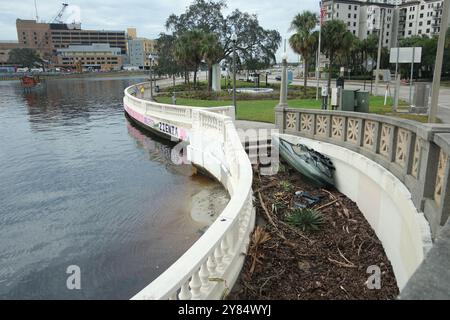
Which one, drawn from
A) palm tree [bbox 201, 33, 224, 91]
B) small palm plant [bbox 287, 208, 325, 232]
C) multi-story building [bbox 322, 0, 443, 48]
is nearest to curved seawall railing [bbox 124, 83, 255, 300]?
small palm plant [bbox 287, 208, 325, 232]

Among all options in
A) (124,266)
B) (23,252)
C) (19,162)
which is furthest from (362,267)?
(19,162)

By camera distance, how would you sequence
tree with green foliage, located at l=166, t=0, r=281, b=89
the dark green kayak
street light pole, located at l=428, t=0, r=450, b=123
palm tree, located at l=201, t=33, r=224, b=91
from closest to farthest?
street light pole, located at l=428, t=0, r=450, b=123, the dark green kayak, palm tree, located at l=201, t=33, r=224, b=91, tree with green foliage, located at l=166, t=0, r=281, b=89

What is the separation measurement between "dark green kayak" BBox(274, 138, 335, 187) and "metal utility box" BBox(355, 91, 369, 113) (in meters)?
2.77

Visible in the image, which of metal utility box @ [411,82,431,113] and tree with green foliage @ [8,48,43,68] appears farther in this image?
tree with green foliage @ [8,48,43,68]

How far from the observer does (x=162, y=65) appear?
2286 inches

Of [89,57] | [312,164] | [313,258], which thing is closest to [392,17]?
[312,164]

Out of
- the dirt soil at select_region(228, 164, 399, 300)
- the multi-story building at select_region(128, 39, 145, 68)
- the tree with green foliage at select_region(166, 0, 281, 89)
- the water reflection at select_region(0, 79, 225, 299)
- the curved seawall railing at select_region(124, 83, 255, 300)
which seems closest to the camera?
the curved seawall railing at select_region(124, 83, 255, 300)

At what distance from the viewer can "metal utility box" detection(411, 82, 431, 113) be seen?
17.3 metres

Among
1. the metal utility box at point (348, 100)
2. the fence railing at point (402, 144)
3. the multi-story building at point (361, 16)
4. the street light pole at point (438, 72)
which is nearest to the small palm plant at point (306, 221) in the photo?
the fence railing at point (402, 144)

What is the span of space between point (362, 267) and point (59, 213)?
7.97 meters

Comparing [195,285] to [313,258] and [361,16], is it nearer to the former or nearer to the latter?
[313,258]

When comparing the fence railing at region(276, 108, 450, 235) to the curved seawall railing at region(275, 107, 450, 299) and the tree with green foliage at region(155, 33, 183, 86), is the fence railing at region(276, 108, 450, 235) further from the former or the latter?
the tree with green foliage at region(155, 33, 183, 86)

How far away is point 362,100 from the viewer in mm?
11906
